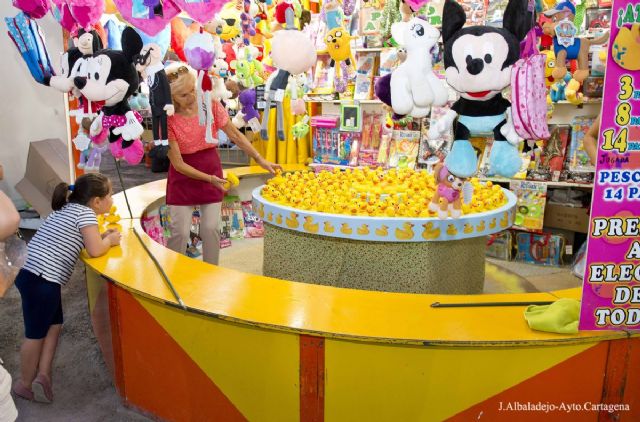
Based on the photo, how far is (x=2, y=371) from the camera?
1.46m

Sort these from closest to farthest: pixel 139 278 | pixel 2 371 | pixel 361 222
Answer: pixel 2 371
pixel 139 278
pixel 361 222

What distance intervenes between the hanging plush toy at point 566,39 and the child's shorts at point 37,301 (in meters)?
2.77

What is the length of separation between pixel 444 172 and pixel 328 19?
181cm

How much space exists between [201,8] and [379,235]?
1400 millimetres

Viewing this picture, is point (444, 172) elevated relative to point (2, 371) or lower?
elevated

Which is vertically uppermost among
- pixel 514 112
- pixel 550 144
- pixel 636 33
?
pixel 636 33

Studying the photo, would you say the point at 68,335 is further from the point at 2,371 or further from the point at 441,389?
the point at 441,389

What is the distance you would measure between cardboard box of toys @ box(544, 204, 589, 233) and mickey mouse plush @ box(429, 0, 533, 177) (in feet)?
7.70

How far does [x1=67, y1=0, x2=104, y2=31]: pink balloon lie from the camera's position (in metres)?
2.58

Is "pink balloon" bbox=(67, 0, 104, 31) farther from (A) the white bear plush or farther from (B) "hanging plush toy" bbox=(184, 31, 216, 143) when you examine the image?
(A) the white bear plush

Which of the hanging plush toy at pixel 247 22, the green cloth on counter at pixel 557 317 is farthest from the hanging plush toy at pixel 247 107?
the green cloth on counter at pixel 557 317

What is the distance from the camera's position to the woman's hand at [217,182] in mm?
3178

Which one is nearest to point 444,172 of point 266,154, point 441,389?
point 441,389

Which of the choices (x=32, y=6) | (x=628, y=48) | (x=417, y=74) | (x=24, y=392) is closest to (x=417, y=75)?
(x=417, y=74)
